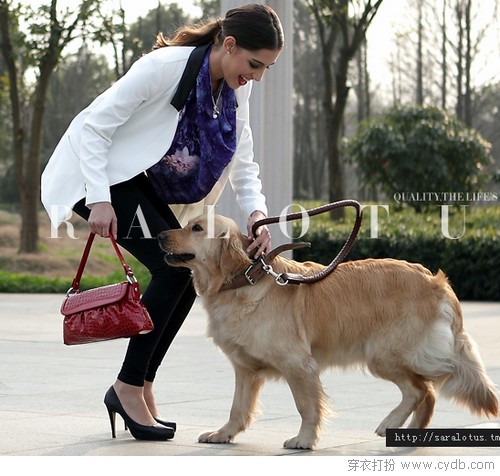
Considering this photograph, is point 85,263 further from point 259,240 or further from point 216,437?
point 216,437

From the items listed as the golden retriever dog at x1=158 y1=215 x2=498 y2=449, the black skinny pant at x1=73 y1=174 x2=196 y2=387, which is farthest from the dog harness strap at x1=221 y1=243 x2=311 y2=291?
the black skinny pant at x1=73 y1=174 x2=196 y2=387

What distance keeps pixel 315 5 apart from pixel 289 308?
54.1ft

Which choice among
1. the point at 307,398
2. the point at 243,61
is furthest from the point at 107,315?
the point at 243,61

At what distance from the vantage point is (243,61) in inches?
174

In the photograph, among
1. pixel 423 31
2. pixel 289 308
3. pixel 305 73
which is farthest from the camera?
pixel 305 73

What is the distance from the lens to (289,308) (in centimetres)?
443

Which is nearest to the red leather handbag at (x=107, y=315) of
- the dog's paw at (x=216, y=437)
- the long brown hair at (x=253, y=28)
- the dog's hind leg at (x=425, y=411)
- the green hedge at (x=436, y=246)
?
the dog's paw at (x=216, y=437)

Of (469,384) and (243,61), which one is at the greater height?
(243,61)

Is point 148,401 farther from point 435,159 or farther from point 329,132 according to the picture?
point 329,132

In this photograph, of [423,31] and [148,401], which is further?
[423,31]

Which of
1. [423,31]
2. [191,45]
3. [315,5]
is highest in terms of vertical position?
[423,31]

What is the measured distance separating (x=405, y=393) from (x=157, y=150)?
5.11 feet

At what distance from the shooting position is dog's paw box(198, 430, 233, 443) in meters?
4.56
